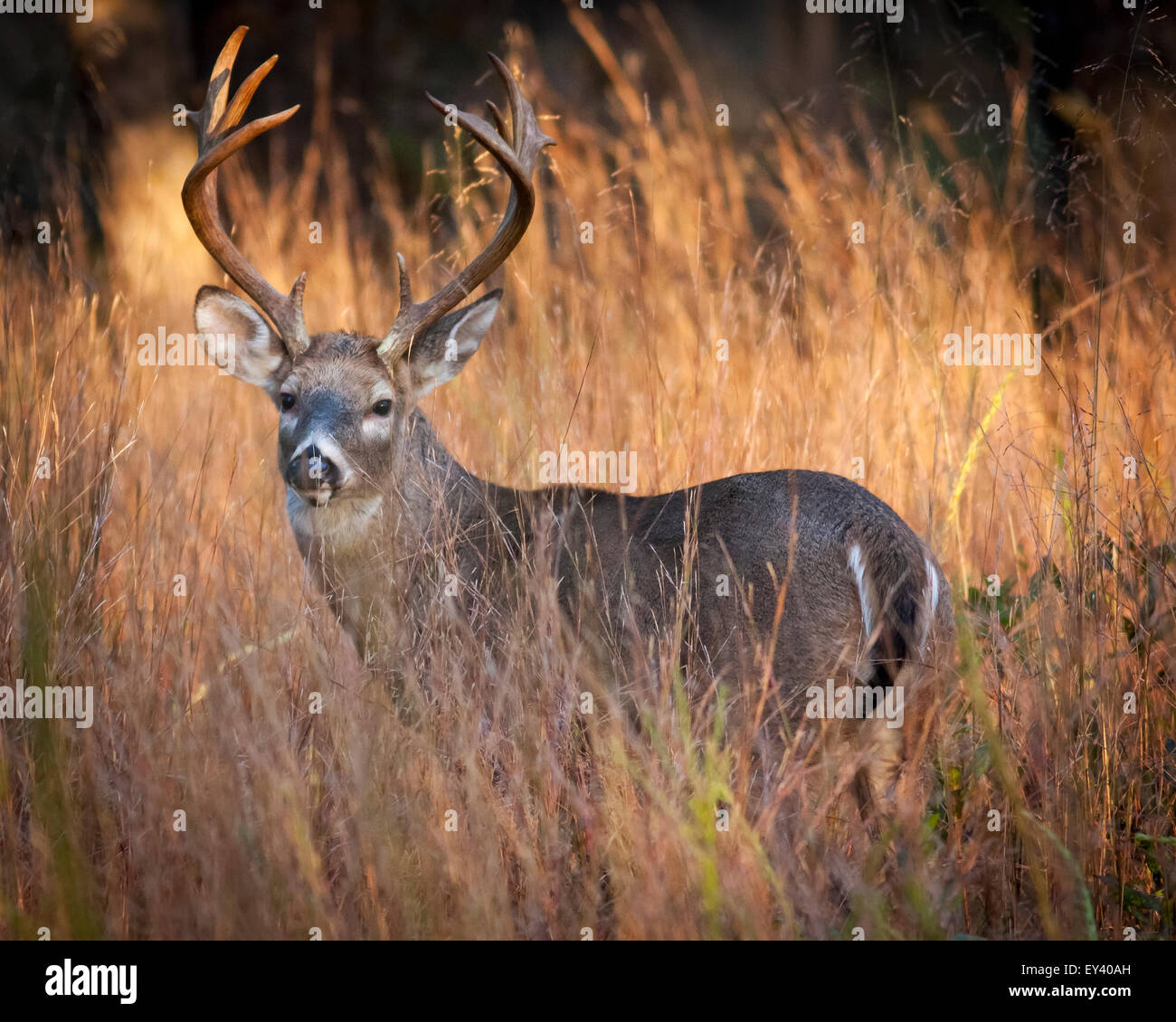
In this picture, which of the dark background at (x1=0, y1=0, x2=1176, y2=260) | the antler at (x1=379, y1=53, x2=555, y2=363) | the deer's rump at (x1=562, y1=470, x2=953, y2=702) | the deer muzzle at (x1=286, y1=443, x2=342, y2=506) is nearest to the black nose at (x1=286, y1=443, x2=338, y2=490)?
the deer muzzle at (x1=286, y1=443, x2=342, y2=506)

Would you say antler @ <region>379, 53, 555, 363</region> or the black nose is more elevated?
antler @ <region>379, 53, 555, 363</region>

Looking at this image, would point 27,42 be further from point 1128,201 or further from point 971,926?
point 971,926

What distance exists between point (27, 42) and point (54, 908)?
9.90 metres

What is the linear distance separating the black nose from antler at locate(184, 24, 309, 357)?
57cm

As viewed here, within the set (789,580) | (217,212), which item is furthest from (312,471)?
(789,580)

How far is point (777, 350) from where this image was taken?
5535 mm

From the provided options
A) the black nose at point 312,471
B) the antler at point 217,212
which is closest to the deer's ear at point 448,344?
the antler at point 217,212

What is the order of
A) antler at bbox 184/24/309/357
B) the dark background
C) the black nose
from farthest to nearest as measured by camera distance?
the dark background, antler at bbox 184/24/309/357, the black nose

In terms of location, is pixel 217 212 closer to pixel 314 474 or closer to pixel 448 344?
pixel 448 344

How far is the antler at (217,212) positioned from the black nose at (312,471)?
1.88 ft

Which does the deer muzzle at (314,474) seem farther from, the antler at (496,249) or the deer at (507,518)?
the antler at (496,249)

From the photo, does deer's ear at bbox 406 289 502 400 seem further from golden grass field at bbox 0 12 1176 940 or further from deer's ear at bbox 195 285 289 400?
deer's ear at bbox 195 285 289 400

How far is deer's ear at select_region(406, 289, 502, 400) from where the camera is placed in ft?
14.6

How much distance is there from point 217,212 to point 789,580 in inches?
87.1
